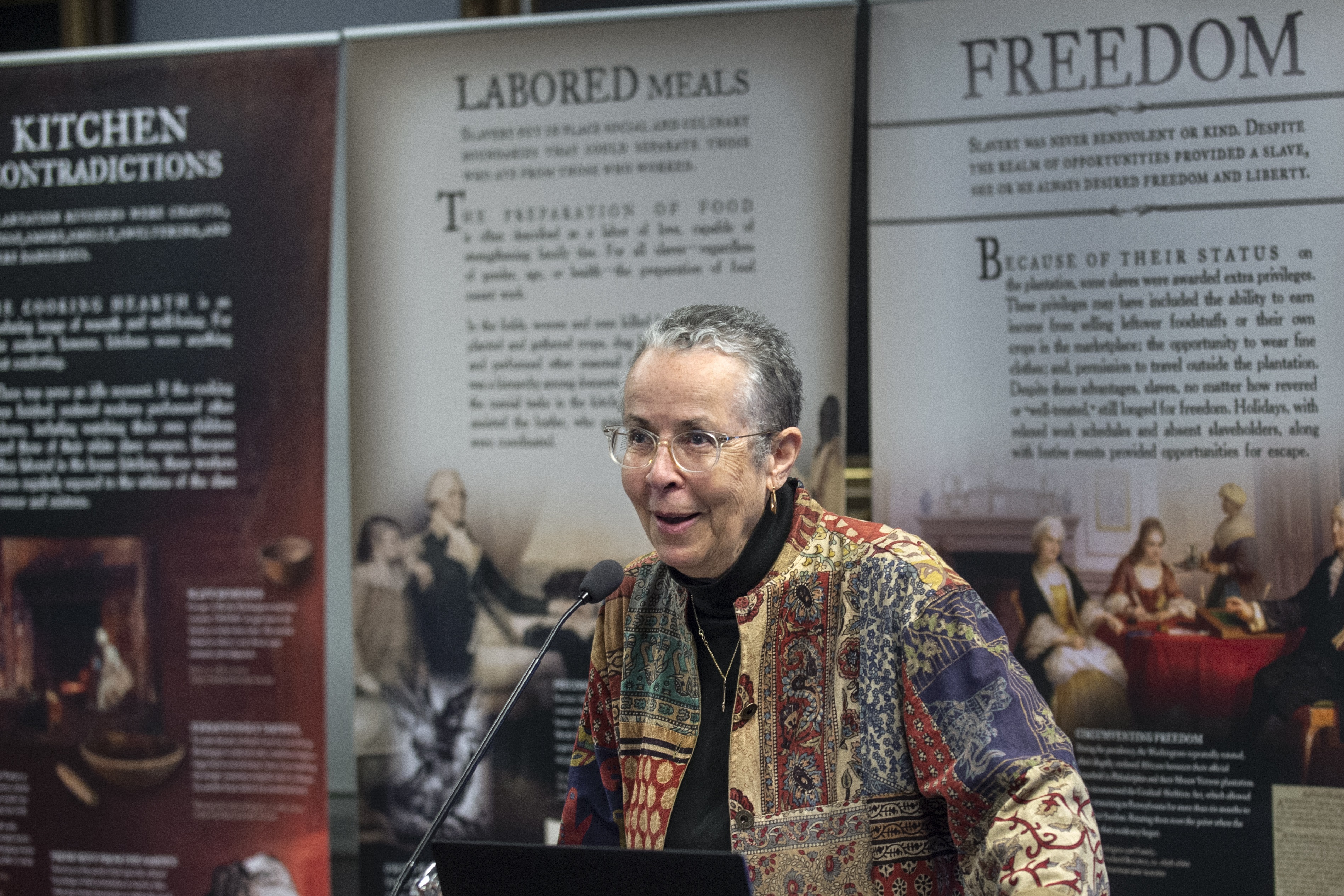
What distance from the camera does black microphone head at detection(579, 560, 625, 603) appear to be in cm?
153

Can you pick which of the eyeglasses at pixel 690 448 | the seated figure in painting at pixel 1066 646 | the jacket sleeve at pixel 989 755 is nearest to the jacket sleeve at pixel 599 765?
the eyeglasses at pixel 690 448

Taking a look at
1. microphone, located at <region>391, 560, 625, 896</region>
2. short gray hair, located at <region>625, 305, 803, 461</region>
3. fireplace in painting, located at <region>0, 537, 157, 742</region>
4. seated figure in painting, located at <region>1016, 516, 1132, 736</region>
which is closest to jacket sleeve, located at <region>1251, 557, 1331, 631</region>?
seated figure in painting, located at <region>1016, 516, 1132, 736</region>

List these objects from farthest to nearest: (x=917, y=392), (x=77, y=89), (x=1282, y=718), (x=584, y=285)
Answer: (x=77, y=89), (x=584, y=285), (x=917, y=392), (x=1282, y=718)

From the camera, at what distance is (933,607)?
139 cm

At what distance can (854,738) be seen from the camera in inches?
57.6

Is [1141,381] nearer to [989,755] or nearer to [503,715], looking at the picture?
[989,755]

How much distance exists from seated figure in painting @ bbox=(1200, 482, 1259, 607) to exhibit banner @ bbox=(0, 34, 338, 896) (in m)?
2.16

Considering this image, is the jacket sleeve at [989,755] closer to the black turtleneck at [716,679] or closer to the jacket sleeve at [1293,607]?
the black turtleneck at [716,679]

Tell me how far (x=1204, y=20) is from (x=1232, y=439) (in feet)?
3.01

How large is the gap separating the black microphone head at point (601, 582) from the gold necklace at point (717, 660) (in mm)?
141

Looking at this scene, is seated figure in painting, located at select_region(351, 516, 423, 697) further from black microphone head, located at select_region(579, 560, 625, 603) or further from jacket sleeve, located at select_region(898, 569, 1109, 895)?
jacket sleeve, located at select_region(898, 569, 1109, 895)

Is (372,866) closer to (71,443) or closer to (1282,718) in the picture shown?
(71,443)

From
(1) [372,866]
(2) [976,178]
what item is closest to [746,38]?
(2) [976,178]

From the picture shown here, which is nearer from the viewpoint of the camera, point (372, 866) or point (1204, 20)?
point (1204, 20)
